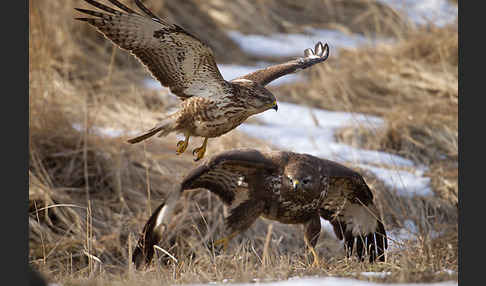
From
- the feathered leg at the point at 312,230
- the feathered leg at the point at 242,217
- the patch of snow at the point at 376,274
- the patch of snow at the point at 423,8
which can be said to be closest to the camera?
the patch of snow at the point at 376,274

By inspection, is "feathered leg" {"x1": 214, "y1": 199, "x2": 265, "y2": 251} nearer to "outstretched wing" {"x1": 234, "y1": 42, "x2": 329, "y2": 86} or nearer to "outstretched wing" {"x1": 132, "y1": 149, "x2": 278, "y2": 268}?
"outstretched wing" {"x1": 132, "y1": 149, "x2": 278, "y2": 268}

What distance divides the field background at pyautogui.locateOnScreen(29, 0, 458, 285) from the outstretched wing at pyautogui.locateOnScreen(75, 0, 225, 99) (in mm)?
733

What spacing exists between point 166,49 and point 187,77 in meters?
0.23

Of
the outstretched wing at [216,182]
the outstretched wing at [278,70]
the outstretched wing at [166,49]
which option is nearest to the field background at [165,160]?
the outstretched wing at [216,182]

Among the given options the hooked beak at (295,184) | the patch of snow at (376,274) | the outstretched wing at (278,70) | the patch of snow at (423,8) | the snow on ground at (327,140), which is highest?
the patch of snow at (423,8)

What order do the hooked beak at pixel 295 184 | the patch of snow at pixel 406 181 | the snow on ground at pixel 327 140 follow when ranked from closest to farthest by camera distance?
the hooked beak at pixel 295 184, the patch of snow at pixel 406 181, the snow on ground at pixel 327 140

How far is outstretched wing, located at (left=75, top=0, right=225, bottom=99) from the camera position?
3.68 metres

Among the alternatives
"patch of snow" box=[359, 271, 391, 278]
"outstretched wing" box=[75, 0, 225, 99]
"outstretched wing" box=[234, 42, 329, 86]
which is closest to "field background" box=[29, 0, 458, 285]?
"patch of snow" box=[359, 271, 391, 278]

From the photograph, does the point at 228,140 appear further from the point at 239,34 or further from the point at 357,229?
the point at 239,34

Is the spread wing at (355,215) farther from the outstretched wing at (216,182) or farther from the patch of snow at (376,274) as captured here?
the patch of snow at (376,274)

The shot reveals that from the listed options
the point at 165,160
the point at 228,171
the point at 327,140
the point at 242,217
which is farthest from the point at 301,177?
the point at 327,140

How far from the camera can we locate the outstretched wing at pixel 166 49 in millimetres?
3676

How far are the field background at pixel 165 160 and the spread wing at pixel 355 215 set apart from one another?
196 millimetres

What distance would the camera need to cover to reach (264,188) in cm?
382
